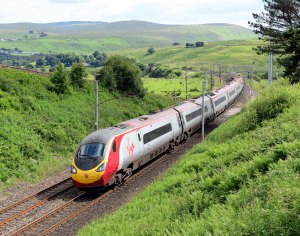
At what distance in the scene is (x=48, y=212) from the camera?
14.7 metres

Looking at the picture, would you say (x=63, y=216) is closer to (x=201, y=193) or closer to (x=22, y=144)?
(x=201, y=193)

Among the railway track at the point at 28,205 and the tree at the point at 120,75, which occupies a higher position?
the tree at the point at 120,75

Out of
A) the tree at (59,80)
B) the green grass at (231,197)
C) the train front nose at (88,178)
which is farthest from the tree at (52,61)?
the green grass at (231,197)

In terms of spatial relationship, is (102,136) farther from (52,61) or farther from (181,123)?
(52,61)

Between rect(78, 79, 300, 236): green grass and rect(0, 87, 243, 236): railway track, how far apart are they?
2222 mm

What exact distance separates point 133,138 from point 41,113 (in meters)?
15.2

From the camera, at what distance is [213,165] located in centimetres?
1451

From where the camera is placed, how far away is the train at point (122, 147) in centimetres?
1579

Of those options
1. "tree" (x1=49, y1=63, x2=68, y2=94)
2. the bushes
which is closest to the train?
the bushes

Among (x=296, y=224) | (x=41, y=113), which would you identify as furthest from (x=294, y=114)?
(x=41, y=113)

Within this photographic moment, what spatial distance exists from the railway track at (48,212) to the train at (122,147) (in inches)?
34.8

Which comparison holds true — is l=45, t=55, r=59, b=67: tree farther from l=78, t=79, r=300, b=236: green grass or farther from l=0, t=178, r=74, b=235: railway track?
l=78, t=79, r=300, b=236: green grass

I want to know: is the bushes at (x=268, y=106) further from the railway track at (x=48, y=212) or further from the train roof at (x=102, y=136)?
the railway track at (x=48, y=212)

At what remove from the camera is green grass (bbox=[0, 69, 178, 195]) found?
2146 centimetres
